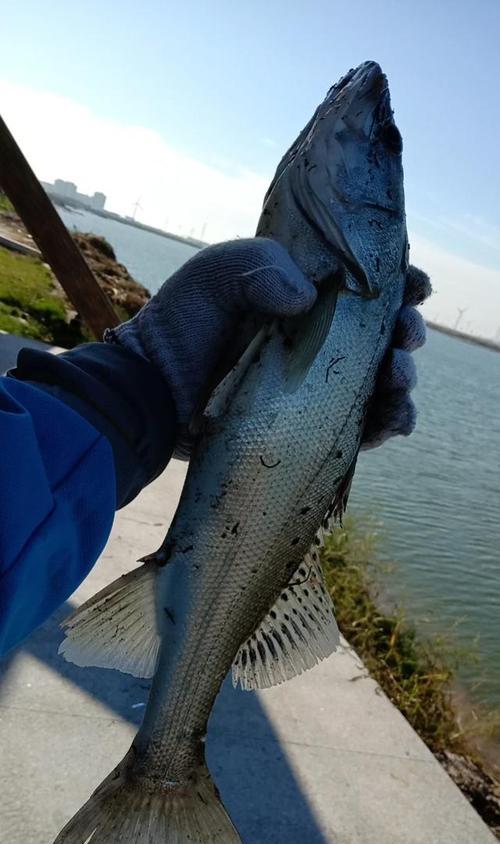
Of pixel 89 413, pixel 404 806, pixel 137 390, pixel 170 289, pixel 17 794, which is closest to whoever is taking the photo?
pixel 89 413

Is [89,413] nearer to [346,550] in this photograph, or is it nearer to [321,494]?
[321,494]

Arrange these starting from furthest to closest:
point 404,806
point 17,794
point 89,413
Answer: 1. point 404,806
2. point 17,794
3. point 89,413

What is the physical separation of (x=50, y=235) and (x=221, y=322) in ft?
12.5

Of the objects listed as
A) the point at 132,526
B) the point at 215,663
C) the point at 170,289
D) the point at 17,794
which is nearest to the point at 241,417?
the point at 170,289

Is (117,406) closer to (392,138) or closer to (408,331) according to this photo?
(408,331)

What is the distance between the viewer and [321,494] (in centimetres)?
212

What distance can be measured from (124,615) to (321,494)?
26.6 inches

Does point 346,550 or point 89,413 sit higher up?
point 89,413

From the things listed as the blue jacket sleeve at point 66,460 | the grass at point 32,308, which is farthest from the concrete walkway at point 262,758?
the grass at point 32,308

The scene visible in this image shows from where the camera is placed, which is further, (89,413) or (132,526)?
(132,526)

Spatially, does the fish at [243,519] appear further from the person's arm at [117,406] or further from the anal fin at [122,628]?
the person's arm at [117,406]

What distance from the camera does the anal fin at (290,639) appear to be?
2260 mm

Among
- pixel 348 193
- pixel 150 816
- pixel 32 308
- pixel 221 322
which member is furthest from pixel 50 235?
→ pixel 32 308

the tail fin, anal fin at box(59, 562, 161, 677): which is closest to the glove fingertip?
anal fin at box(59, 562, 161, 677)
